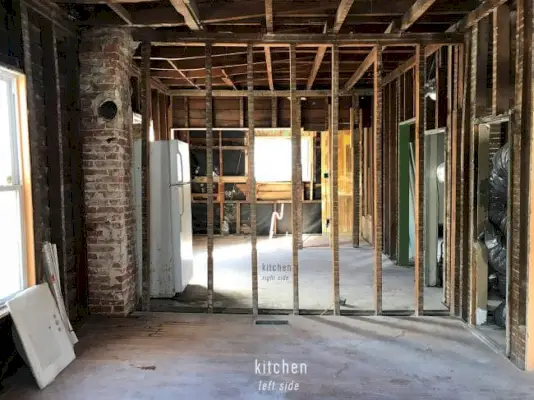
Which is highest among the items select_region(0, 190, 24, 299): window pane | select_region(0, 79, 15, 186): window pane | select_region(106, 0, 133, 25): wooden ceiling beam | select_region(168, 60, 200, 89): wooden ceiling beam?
select_region(168, 60, 200, 89): wooden ceiling beam

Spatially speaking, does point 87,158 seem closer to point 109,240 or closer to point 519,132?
point 109,240

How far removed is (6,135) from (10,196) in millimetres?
460

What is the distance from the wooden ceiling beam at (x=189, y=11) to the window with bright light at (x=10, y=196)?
4.62 feet

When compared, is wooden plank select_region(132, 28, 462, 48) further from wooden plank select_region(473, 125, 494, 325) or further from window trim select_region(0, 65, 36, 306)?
window trim select_region(0, 65, 36, 306)

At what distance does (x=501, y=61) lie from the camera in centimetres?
367

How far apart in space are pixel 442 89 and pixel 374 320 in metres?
2.75

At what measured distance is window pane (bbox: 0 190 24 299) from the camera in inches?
127

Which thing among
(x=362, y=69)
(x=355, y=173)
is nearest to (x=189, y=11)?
(x=362, y=69)

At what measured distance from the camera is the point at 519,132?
10.9 ft

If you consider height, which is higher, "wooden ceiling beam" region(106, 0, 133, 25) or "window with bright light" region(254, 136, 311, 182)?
"wooden ceiling beam" region(106, 0, 133, 25)

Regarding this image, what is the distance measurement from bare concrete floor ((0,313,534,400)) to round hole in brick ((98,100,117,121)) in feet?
6.51

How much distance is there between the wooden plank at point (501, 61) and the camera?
3.62 m

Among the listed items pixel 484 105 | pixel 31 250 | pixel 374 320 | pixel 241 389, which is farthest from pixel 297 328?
pixel 484 105

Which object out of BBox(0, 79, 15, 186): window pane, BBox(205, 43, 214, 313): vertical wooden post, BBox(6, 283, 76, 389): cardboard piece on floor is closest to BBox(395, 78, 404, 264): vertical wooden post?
BBox(205, 43, 214, 313): vertical wooden post
